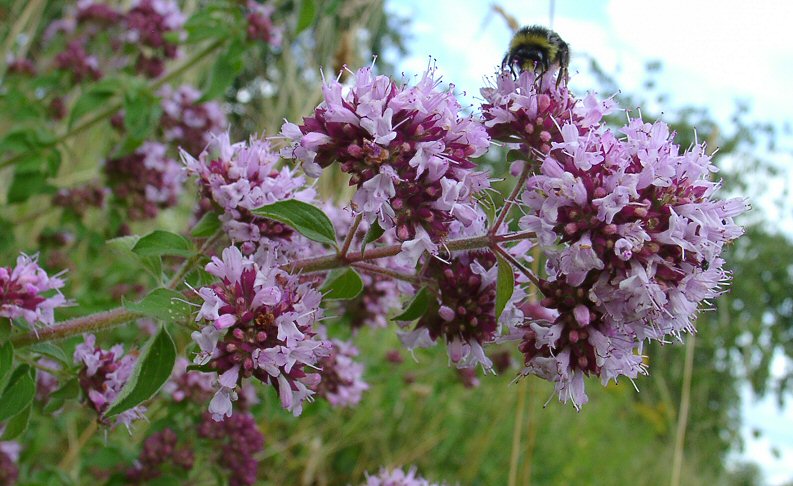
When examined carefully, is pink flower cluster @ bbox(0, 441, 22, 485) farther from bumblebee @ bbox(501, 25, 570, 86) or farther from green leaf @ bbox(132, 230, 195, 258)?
bumblebee @ bbox(501, 25, 570, 86)

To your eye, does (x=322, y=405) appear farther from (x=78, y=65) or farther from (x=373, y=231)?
(x=78, y=65)

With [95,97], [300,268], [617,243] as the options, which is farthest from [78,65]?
[617,243]

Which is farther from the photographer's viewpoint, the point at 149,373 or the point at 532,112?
the point at 532,112

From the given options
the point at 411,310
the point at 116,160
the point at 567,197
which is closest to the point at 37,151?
the point at 116,160

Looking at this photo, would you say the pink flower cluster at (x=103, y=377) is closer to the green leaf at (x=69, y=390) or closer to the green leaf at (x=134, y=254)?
the green leaf at (x=69, y=390)

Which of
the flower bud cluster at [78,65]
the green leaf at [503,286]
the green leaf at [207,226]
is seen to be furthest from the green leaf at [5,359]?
the flower bud cluster at [78,65]

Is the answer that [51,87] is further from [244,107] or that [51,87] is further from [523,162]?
[244,107]

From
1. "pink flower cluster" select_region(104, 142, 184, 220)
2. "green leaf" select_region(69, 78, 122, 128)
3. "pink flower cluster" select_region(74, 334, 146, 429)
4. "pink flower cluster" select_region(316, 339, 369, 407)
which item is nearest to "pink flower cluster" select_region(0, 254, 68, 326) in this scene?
"pink flower cluster" select_region(74, 334, 146, 429)
